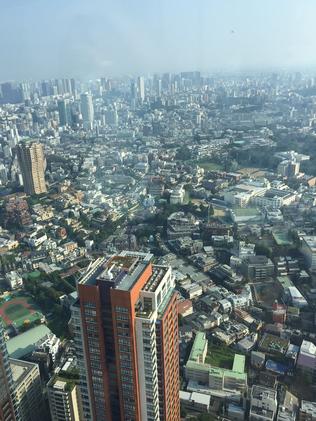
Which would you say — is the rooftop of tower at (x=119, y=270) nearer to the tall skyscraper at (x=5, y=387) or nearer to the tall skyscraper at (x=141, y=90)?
the tall skyscraper at (x=5, y=387)

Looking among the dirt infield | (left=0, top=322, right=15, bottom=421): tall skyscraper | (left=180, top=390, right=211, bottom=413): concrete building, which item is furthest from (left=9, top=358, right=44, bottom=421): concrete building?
the dirt infield

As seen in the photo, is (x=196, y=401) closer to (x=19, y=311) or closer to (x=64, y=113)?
(x=19, y=311)

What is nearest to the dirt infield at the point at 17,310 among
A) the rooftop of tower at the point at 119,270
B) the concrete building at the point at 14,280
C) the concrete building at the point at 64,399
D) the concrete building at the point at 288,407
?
the concrete building at the point at 14,280

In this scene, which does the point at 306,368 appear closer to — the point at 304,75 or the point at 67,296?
the point at 67,296

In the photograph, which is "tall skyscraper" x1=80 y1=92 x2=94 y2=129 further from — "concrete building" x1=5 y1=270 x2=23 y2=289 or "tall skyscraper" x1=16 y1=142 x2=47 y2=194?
"concrete building" x1=5 y1=270 x2=23 y2=289

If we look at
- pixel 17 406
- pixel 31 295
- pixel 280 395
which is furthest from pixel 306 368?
pixel 31 295

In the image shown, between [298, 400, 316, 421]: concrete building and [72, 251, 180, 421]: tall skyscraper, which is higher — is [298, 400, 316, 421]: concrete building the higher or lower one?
the lower one
